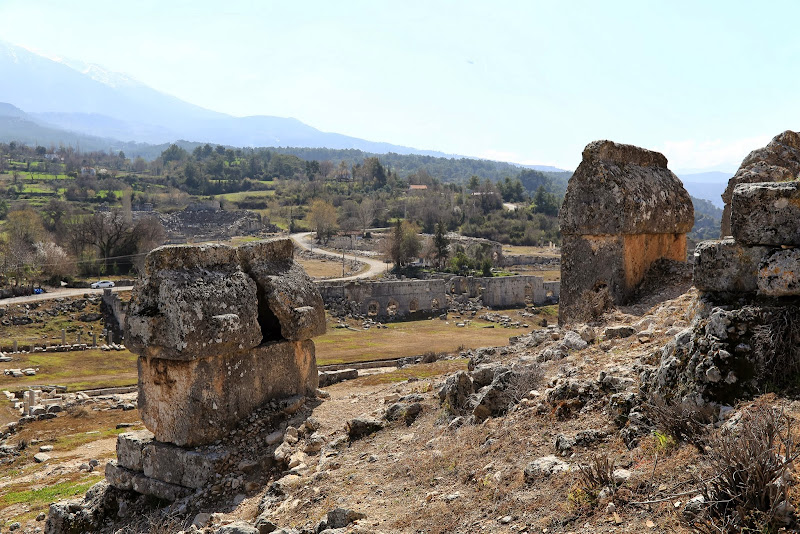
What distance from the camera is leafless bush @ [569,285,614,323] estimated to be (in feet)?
34.1

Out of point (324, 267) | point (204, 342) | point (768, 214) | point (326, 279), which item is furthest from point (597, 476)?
point (324, 267)

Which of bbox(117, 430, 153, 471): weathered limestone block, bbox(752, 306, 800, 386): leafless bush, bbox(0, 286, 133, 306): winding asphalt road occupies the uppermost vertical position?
bbox(752, 306, 800, 386): leafless bush

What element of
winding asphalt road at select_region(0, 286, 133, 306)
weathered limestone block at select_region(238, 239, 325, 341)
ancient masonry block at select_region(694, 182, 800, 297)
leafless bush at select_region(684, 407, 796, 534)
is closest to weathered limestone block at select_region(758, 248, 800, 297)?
ancient masonry block at select_region(694, 182, 800, 297)

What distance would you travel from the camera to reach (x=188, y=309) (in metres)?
9.09

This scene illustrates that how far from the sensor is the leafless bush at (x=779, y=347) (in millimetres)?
4785

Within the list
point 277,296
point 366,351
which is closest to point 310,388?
point 277,296

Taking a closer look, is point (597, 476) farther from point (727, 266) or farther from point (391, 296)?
point (391, 296)

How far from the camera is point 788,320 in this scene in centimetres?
490

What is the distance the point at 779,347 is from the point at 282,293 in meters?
7.25

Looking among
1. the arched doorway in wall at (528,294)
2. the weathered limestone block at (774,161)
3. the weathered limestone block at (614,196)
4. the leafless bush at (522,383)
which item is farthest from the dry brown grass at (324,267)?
the leafless bush at (522,383)

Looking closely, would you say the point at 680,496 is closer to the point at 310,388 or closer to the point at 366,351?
the point at 310,388

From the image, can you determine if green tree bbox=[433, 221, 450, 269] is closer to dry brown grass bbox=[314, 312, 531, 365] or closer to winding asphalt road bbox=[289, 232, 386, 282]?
winding asphalt road bbox=[289, 232, 386, 282]

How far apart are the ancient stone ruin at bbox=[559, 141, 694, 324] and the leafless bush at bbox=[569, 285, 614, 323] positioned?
0.07ft

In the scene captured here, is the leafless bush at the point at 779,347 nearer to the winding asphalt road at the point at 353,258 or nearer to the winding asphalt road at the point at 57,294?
the winding asphalt road at the point at 57,294
